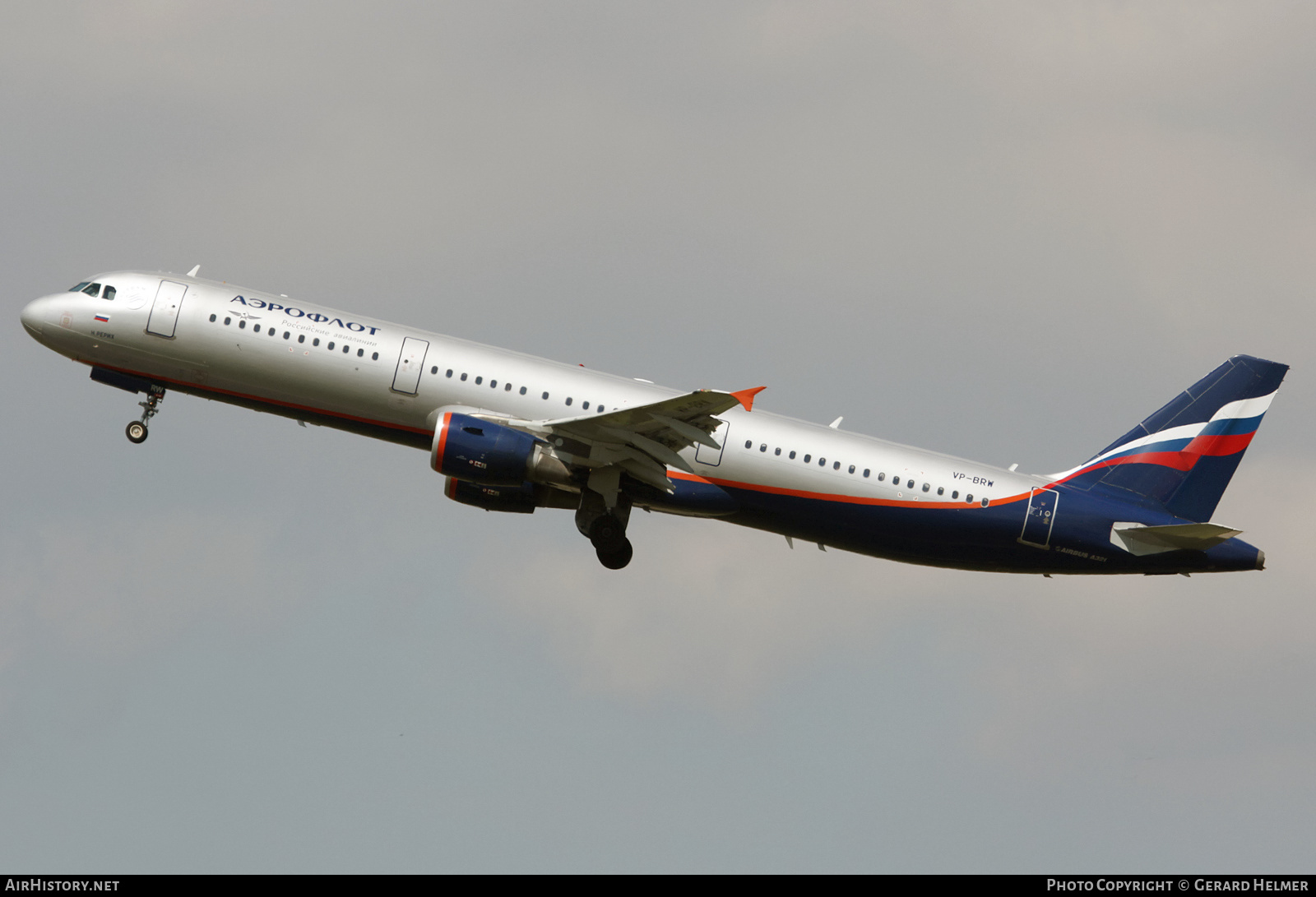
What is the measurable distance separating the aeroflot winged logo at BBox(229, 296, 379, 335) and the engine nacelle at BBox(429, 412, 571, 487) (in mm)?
4201

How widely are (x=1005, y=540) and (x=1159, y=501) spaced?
5.43m

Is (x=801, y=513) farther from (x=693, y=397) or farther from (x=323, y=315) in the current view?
(x=323, y=315)

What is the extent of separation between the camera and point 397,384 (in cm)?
4578

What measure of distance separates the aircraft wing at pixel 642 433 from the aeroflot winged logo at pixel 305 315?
519cm

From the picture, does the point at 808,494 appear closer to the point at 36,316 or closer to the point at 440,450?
the point at 440,450

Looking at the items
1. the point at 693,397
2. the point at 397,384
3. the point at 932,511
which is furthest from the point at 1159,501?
the point at 397,384

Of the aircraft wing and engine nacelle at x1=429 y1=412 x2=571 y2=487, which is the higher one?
the aircraft wing

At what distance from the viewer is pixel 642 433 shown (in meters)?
44.4

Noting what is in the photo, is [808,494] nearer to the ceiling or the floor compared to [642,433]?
nearer to the floor

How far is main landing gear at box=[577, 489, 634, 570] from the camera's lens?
47.1m

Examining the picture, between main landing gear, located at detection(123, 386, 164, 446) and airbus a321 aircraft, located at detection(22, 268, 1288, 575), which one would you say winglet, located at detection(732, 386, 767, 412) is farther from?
main landing gear, located at detection(123, 386, 164, 446)

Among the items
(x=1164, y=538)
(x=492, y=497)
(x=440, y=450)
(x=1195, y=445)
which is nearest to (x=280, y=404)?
(x=440, y=450)

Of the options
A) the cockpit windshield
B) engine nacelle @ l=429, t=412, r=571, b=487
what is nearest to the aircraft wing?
engine nacelle @ l=429, t=412, r=571, b=487

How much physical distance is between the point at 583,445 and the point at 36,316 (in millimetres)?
17278
